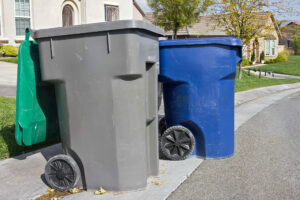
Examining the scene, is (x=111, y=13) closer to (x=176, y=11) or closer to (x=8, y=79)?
(x=176, y=11)

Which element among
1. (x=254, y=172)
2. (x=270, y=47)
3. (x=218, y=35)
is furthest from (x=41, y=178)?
(x=270, y=47)

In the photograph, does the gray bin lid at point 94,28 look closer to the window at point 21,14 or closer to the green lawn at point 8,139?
the green lawn at point 8,139

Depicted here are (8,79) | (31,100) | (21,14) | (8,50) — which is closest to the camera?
(31,100)

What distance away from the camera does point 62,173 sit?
12.6 feet

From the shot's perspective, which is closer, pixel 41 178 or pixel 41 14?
pixel 41 178

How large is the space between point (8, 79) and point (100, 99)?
8206 millimetres

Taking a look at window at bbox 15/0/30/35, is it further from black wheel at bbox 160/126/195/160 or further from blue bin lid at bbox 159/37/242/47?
black wheel at bbox 160/126/195/160

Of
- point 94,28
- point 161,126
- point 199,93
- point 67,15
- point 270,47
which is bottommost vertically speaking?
point 161,126

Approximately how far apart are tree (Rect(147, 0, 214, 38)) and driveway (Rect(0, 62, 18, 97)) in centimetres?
1273

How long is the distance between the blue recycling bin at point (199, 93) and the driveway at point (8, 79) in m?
5.42

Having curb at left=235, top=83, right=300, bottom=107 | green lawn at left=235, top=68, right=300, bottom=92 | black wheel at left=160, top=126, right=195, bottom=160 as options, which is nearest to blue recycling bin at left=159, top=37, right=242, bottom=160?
black wheel at left=160, top=126, right=195, bottom=160

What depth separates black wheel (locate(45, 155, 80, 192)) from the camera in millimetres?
3783

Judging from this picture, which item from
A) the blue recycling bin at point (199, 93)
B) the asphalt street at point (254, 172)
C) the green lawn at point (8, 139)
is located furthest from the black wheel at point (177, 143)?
the green lawn at point (8, 139)

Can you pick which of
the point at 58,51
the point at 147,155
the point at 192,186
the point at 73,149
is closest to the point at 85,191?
the point at 73,149
